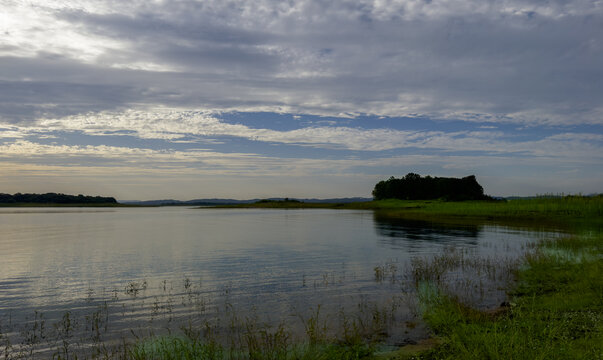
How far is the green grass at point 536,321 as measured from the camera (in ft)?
29.7

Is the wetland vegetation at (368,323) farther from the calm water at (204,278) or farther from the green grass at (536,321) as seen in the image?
the calm water at (204,278)

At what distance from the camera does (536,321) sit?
12102 millimetres

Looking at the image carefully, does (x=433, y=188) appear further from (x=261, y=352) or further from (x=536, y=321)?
(x=261, y=352)

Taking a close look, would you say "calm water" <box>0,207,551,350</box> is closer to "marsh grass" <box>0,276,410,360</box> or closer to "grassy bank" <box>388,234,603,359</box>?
"marsh grass" <box>0,276,410,360</box>

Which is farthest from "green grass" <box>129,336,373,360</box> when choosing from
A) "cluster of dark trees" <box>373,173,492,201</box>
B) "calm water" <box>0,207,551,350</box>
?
"cluster of dark trees" <box>373,173,492,201</box>

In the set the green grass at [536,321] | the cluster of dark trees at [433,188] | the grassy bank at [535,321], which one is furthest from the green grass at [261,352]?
the cluster of dark trees at [433,188]

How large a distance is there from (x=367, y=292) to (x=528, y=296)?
7.58 m

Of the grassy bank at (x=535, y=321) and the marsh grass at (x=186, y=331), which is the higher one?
the grassy bank at (x=535, y=321)

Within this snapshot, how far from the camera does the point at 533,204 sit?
226ft

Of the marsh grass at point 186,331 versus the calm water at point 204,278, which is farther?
the calm water at point 204,278

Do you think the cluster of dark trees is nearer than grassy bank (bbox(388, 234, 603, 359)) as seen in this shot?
No

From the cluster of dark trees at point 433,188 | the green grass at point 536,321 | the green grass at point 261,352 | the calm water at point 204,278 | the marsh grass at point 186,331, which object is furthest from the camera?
the cluster of dark trees at point 433,188

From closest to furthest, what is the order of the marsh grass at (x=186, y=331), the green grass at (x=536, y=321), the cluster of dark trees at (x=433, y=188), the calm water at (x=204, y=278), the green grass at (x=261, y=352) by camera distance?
1. the green grass at (x=536, y=321)
2. the green grass at (x=261, y=352)
3. the marsh grass at (x=186, y=331)
4. the calm water at (x=204, y=278)
5. the cluster of dark trees at (x=433, y=188)

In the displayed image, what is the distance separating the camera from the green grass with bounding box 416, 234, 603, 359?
9.05 meters
